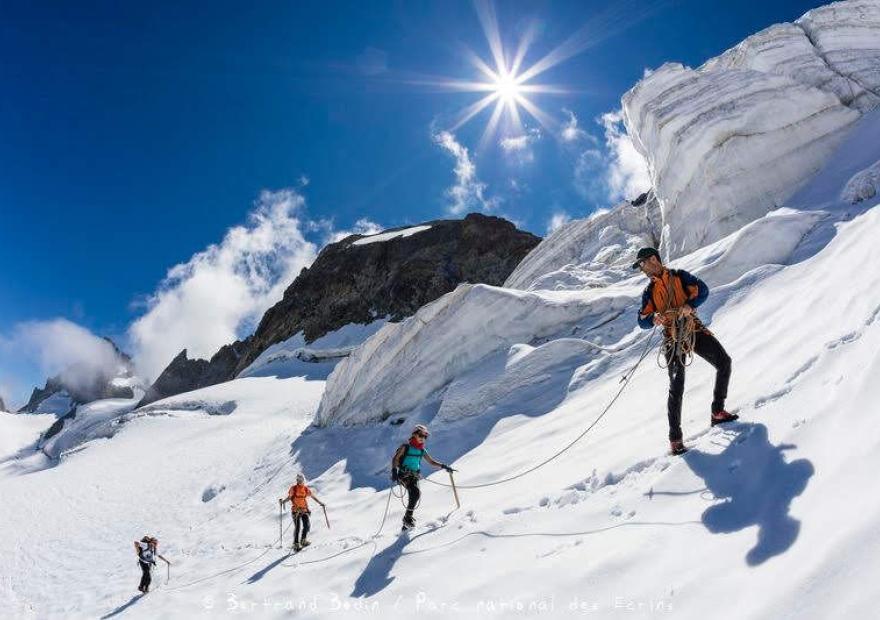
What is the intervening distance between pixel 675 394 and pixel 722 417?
1.80 ft

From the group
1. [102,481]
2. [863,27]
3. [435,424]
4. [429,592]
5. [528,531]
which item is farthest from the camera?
[102,481]

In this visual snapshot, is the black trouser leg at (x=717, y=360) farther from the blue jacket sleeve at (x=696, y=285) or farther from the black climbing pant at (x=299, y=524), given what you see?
the black climbing pant at (x=299, y=524)

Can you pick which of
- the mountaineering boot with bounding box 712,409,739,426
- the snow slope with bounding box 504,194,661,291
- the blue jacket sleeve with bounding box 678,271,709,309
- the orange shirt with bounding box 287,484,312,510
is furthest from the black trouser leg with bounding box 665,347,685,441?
the snow slope with bounding box 504,194,661,291

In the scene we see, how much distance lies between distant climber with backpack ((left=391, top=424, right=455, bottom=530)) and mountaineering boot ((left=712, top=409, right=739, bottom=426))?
13.9ft

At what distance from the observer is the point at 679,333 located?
6.14 metres

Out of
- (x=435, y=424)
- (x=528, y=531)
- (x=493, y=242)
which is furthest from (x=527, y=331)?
(x=493, y=242)

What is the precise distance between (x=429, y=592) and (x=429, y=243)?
7578 centimetres

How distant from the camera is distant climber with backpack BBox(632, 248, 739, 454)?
598cm

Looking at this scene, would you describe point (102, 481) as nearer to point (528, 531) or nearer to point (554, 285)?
point (554, 285)

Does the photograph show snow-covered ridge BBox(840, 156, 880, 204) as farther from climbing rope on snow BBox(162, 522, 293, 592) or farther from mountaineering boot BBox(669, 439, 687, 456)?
climbing rope on snow BBox(162, 522, 293, 592)

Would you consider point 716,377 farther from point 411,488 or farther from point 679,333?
point 411,488

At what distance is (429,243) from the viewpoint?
80.4 meters

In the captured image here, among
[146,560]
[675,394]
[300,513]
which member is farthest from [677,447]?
[146,560]

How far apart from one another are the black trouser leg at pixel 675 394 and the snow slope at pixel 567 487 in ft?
0.97
